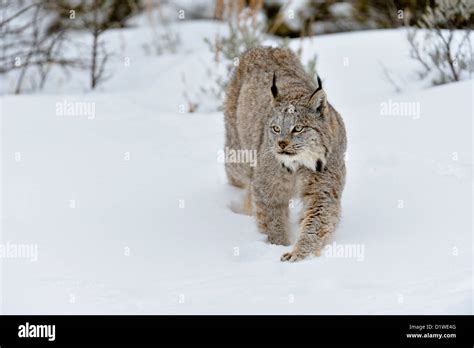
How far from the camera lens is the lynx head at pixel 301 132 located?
6086mm

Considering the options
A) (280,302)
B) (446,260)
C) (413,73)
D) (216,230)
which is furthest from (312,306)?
(413,73)

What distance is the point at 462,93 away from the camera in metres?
7.80

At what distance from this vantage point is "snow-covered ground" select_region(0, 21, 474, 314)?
534cm

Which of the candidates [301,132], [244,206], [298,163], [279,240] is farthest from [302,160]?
[244,206]

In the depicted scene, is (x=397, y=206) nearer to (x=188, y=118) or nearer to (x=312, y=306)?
(x=312, y=306)

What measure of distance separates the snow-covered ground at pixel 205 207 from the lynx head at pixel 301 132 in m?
0.59

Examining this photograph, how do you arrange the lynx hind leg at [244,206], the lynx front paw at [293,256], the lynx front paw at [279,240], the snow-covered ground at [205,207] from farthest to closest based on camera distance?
the lynx hind leg at [244,206]
the lynx front paw at [279,240]
the lynx front paw at [293,256]
the snow-covered ground at [205,207]

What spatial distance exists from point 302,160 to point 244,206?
1.28 metres

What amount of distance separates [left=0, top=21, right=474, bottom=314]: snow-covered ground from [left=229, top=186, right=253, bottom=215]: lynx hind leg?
10 centimetres

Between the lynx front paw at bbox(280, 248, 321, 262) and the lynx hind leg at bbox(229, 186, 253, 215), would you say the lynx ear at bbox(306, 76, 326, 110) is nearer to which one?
the lynx front paw at bbox(280, 248, 321, 262)

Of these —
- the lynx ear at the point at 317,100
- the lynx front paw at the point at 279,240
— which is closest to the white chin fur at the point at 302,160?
the lynx ear at the point at 317,100

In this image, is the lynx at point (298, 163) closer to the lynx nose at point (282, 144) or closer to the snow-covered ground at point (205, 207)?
the lynx nose at point (282, 144)

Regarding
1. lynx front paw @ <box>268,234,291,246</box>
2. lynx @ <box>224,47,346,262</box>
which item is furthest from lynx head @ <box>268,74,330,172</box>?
lynx front paw @ <box>268,234,291,246</box>
